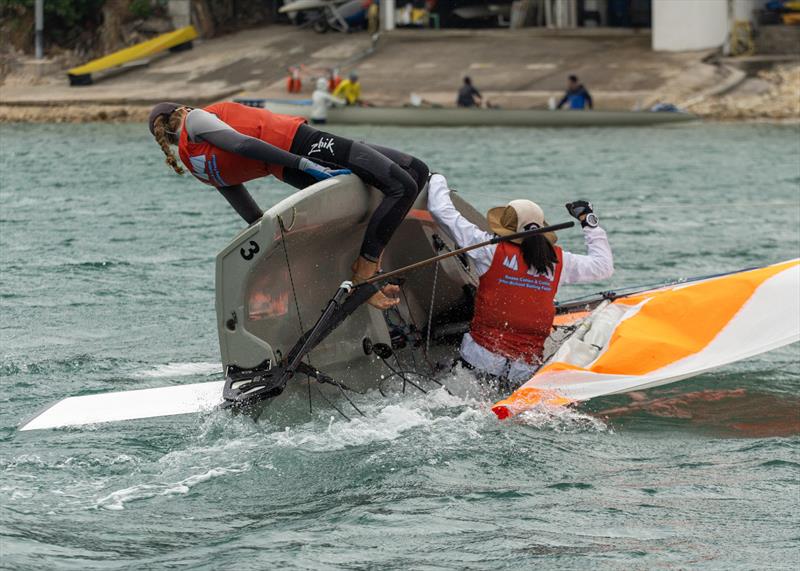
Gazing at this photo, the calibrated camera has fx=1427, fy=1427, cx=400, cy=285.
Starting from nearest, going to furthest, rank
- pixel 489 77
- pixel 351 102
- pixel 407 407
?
1. pixel 407 407
2. pixel 351 102
3. pixel 489 77

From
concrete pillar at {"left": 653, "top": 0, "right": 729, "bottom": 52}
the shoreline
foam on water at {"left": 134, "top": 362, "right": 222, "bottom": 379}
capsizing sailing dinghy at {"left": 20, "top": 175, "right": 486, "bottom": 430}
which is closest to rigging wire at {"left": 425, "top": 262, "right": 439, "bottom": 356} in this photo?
capsizing sailing dinghy at {"left": 20, "top": 175, "right": 486, "bottom": 430}

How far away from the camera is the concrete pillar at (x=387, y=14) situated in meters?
33.9

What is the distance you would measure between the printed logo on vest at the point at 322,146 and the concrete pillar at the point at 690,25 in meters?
24.1

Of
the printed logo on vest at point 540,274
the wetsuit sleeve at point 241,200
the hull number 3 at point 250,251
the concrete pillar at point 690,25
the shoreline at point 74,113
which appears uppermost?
the wetsuit sleeve at point 241,200

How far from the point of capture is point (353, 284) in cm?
720

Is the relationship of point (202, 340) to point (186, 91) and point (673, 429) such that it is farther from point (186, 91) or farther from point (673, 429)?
point (186, 91)

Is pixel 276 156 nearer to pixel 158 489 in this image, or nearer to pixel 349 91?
pixel 158 489

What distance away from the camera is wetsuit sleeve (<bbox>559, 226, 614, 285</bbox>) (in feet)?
24.9

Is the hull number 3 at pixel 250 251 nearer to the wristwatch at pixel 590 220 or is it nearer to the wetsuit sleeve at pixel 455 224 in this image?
the wetsuit sleeve at pixel 455 224

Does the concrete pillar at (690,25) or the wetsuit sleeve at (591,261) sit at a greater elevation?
the wetsuit sleeve at (591,261)

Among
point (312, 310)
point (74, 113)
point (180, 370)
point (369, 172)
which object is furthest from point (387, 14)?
point (369, 172)

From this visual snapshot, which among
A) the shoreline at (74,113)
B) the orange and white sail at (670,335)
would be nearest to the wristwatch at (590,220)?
the orange and white sail at (670,335)

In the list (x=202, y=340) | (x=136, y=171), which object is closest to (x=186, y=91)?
(x=136, y=171)

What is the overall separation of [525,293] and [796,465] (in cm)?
162
